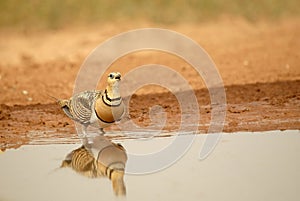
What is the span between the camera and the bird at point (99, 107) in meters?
6.47

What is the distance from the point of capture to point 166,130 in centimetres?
688

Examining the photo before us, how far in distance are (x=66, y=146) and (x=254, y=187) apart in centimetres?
202

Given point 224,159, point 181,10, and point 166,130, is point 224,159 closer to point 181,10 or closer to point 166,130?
point 166,130

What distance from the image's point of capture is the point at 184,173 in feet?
18.3

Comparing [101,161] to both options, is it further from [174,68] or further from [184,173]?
[174,68]

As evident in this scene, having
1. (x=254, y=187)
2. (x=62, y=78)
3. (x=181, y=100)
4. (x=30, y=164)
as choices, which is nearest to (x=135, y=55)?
(x=62, y=78)

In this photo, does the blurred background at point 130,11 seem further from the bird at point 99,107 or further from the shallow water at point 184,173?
the shallow water at point 184,173

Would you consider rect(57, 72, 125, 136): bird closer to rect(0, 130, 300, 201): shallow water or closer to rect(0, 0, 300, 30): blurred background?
rect(0, 130, 300, 201): shallow water

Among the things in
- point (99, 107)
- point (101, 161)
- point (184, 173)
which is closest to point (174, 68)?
point (99, 107)

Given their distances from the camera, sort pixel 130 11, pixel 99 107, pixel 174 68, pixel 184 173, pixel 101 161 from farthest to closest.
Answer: pixel 130 11
pixel 174 68
pixel 99 107
pixel 101 161
pixel 184 173

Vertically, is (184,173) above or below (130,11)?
below

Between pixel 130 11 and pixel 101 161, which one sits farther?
pixel 130 11

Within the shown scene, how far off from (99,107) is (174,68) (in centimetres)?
283

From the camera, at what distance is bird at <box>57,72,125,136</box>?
6.47 metres
